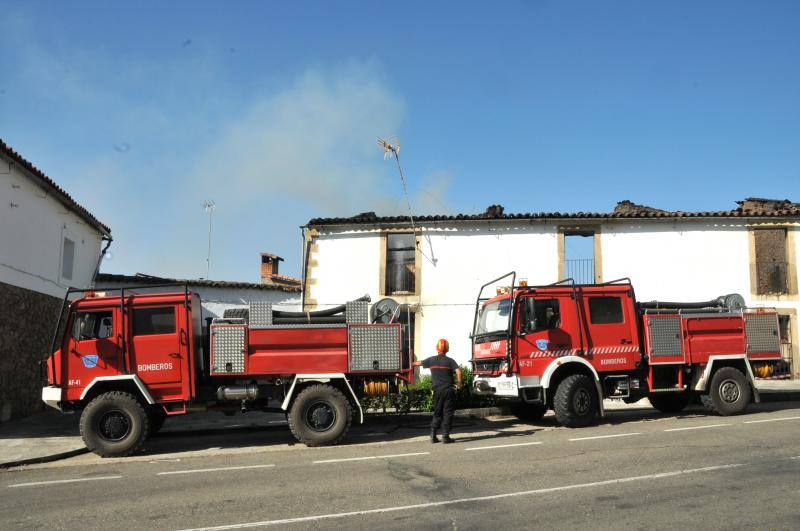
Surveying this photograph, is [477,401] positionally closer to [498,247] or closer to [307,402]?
[307,402]

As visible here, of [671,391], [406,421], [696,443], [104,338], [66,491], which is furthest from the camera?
[406,421]

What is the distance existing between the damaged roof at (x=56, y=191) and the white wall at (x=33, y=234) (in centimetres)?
15

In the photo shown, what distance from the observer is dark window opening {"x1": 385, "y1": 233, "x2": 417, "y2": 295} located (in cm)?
2030

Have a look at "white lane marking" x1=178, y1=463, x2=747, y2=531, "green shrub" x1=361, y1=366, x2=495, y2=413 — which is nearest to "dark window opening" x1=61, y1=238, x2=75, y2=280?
"green shrub" x1=361, y1=366, x2=495, y2=413

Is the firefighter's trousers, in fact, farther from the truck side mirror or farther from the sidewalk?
the sidewalk

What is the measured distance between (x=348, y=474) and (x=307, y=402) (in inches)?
110

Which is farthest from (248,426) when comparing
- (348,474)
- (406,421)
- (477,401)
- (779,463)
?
(779,463)

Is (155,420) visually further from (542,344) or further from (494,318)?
(542,344)

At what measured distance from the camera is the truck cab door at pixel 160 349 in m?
10.2

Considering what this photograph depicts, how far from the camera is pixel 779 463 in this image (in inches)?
297

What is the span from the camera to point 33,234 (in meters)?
15.0

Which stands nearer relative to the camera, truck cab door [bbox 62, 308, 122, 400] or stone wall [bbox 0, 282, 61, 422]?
truck cab door [bbox 62, 308, 122, 400]

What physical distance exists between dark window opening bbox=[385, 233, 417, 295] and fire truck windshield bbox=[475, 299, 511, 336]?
7390mm

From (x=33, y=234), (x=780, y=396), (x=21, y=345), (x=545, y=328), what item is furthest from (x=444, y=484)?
(x=33, y=234)
